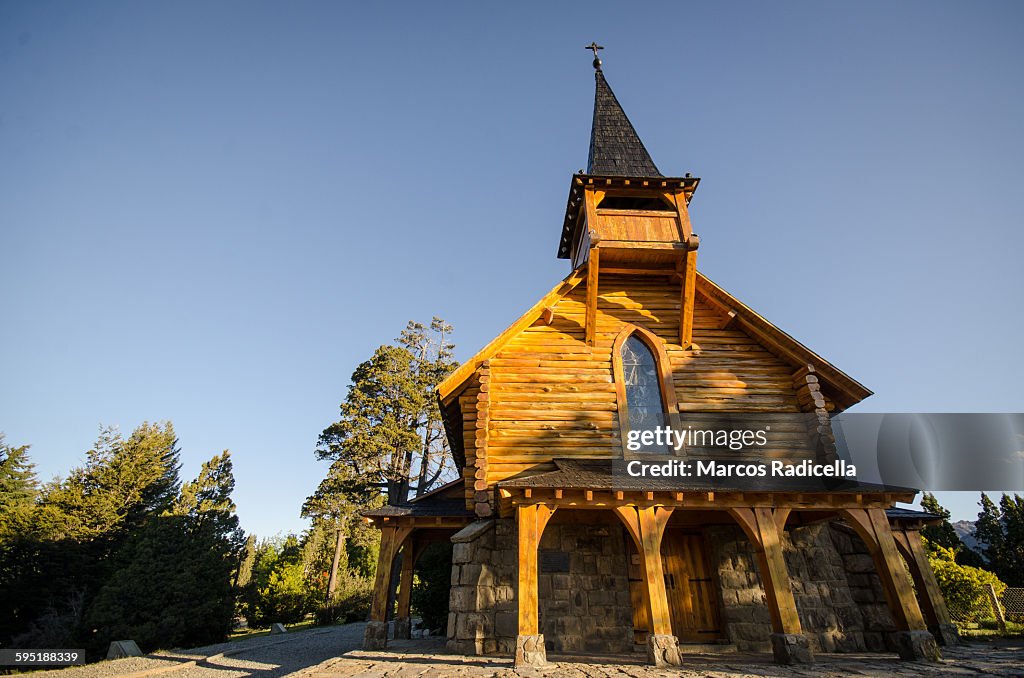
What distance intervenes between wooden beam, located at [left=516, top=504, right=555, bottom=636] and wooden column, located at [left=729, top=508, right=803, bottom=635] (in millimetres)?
3278

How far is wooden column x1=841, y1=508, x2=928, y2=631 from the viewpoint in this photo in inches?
276

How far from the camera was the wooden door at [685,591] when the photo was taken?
8719 millimetres

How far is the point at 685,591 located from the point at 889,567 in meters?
3.58

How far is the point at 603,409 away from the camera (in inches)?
403

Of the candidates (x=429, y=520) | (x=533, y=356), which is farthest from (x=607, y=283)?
(x=429, y=520)

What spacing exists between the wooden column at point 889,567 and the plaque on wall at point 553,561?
16.4 feet

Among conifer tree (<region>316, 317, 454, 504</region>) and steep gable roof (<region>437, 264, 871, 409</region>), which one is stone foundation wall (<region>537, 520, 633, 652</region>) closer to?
steep gable roof (<region>437, 264, 871, 409</region>)

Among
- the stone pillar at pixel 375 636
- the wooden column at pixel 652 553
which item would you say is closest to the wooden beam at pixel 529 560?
the wooden column at pixel 652 553

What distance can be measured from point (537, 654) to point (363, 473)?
67.9 feet

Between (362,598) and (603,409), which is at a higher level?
(603,409)

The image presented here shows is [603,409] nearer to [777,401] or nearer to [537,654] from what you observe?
[777,401]

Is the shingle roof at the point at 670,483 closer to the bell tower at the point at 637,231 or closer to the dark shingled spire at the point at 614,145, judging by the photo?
the bell tower at the point at 637,231

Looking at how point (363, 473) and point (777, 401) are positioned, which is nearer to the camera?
point (777, 401)

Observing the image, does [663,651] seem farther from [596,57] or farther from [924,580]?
[596,57]
